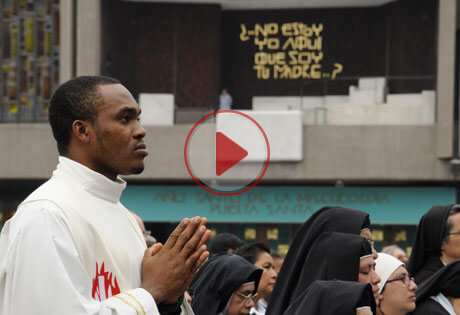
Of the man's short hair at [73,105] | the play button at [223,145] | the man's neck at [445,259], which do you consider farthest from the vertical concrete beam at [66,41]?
the man's short hair at [73,105]

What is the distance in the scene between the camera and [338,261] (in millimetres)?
4371

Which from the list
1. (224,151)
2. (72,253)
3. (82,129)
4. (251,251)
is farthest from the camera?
(224,151)

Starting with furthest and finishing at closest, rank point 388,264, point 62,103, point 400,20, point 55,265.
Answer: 1. point 400,20
2. point 388,264
3. point 62,103
4. point 55,265

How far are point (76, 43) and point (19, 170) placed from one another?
377 cm

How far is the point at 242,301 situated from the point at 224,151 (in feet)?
59.8

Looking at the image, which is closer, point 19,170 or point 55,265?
point 55,265

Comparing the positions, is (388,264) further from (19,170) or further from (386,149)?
(19,170)

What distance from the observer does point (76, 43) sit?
23.2 metres

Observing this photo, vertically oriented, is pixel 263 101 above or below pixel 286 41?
below

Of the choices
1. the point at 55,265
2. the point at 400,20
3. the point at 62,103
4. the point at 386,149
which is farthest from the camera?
the point at 400,20

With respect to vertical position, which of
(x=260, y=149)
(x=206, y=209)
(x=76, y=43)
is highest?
(x=76, y=43)

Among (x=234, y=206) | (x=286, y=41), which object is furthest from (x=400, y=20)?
(x=234, y=206)

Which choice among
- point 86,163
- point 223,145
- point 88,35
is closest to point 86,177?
point 86,163

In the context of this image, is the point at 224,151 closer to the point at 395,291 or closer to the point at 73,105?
the point at 395,291
